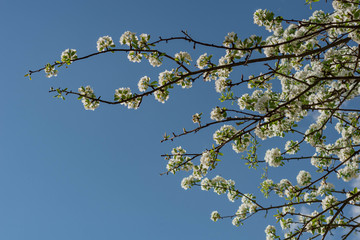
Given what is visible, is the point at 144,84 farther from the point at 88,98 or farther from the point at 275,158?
the point at 275,158

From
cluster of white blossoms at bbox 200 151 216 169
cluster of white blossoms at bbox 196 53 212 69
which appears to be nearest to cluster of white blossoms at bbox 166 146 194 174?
cluster of white blossoms at bbox 200 151 216 169

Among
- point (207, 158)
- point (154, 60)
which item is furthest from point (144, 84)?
point (207, 158)

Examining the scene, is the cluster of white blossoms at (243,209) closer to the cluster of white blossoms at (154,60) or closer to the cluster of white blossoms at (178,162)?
the cluster of white blossoms at (178,162)

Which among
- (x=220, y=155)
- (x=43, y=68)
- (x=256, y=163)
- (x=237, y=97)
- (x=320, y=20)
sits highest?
(x=320, y=20)

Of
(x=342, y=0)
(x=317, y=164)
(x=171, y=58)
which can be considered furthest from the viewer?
(x=317, y=164)

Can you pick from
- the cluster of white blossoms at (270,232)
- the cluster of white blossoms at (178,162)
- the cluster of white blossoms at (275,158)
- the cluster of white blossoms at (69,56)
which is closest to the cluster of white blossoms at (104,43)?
the cluster of white blossoms at (69,56)

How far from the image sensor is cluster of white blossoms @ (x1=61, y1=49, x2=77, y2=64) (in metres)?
5.32

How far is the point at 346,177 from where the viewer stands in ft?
21.3

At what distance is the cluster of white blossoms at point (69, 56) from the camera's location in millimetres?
5320

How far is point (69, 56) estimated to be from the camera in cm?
533

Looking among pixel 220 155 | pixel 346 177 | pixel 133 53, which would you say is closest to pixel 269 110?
pixel 220 155

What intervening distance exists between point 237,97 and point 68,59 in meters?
3.33

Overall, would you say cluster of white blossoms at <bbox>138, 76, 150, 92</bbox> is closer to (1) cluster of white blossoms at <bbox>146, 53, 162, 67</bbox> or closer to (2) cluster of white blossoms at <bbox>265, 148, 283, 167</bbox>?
(1) cluster of white blossoms at <bbox>146, 53, 162, 67</bbox>

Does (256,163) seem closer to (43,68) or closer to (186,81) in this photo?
(186,81)
